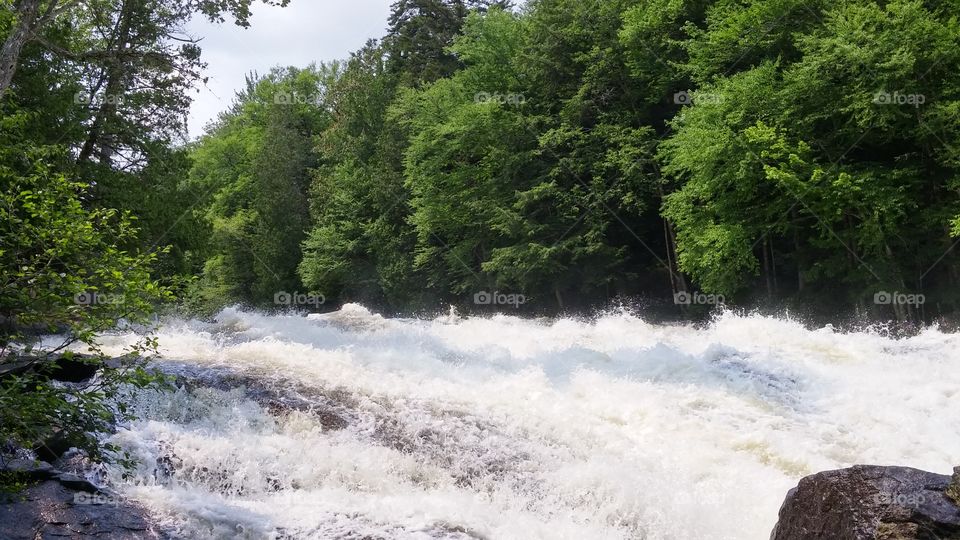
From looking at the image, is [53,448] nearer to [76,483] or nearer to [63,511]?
[76,483]

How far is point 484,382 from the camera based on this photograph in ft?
34.8

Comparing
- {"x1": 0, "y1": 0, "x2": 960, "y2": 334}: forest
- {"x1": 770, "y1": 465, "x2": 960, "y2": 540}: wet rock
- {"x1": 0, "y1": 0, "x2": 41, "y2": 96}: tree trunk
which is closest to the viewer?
{"x1": 770, "y1": 465, "x2": 960, "y2": 540}: wet rock

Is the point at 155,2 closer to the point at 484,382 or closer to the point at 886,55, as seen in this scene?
the point at 484,382

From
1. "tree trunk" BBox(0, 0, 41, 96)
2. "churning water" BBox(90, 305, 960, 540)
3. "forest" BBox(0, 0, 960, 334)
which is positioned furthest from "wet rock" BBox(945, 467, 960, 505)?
"tree trunk" BBox(0, 0, 41, 96)

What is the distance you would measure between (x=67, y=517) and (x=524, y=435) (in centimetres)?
480

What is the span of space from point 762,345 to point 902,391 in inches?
135

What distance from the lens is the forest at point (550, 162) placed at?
382 inches

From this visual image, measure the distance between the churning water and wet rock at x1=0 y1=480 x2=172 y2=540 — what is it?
0.23m

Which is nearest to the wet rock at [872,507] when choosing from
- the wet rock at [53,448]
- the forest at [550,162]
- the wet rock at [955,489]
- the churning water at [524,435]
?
the wet rock at [955,489]

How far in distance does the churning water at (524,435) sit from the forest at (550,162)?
6.51 feet

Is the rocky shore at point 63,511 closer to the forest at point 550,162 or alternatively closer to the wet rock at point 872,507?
the forest at point 550,162

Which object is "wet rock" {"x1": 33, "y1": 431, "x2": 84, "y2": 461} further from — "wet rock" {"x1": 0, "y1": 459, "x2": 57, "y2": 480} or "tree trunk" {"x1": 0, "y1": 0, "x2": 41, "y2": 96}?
"tree trunk" {"x1": 0, "y1": 0, "x2": 41, "y2": 96}

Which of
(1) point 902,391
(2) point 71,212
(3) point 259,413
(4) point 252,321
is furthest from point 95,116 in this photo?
(1) point 902,391

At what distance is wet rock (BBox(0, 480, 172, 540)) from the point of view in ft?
16.4
